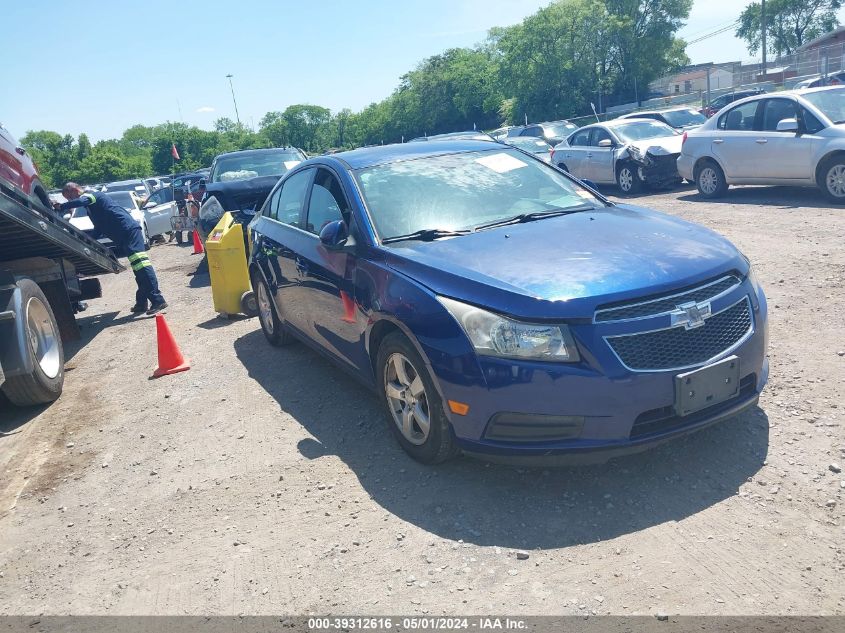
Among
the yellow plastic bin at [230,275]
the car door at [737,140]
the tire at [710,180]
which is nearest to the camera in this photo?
the yellow plastic bin at [230,275]

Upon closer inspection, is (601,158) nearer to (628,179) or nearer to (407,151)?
(628,179)

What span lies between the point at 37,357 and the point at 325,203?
118 inches

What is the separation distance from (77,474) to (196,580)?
1.94 meters

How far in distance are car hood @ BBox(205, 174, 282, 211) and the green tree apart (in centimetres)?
9795

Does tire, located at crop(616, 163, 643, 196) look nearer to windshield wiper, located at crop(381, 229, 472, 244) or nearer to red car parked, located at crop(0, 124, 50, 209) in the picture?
red car parked, located at crop(0, 124, 50, 209)

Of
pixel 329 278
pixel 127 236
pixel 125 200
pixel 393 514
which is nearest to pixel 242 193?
pixel 127 236

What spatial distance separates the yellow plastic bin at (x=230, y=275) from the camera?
8.77 metres

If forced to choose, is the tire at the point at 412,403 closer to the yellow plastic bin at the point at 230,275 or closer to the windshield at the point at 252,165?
the yellow plastic bin at the point at 230,275

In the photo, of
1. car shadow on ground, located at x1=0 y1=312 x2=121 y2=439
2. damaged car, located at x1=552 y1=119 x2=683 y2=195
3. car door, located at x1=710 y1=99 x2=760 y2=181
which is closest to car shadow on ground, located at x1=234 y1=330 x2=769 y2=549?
car shadow on ground, located at x1=0 y1=312 x2=121 y2=439

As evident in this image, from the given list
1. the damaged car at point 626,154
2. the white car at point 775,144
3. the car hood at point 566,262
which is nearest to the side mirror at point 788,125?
the white car at point 775,144

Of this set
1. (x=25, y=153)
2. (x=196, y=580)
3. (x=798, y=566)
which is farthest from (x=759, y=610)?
(x=25, y=153)

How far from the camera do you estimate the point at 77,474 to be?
4992mm

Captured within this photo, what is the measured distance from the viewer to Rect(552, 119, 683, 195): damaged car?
14.8 metres

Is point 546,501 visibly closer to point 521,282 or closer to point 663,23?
point 521,282
